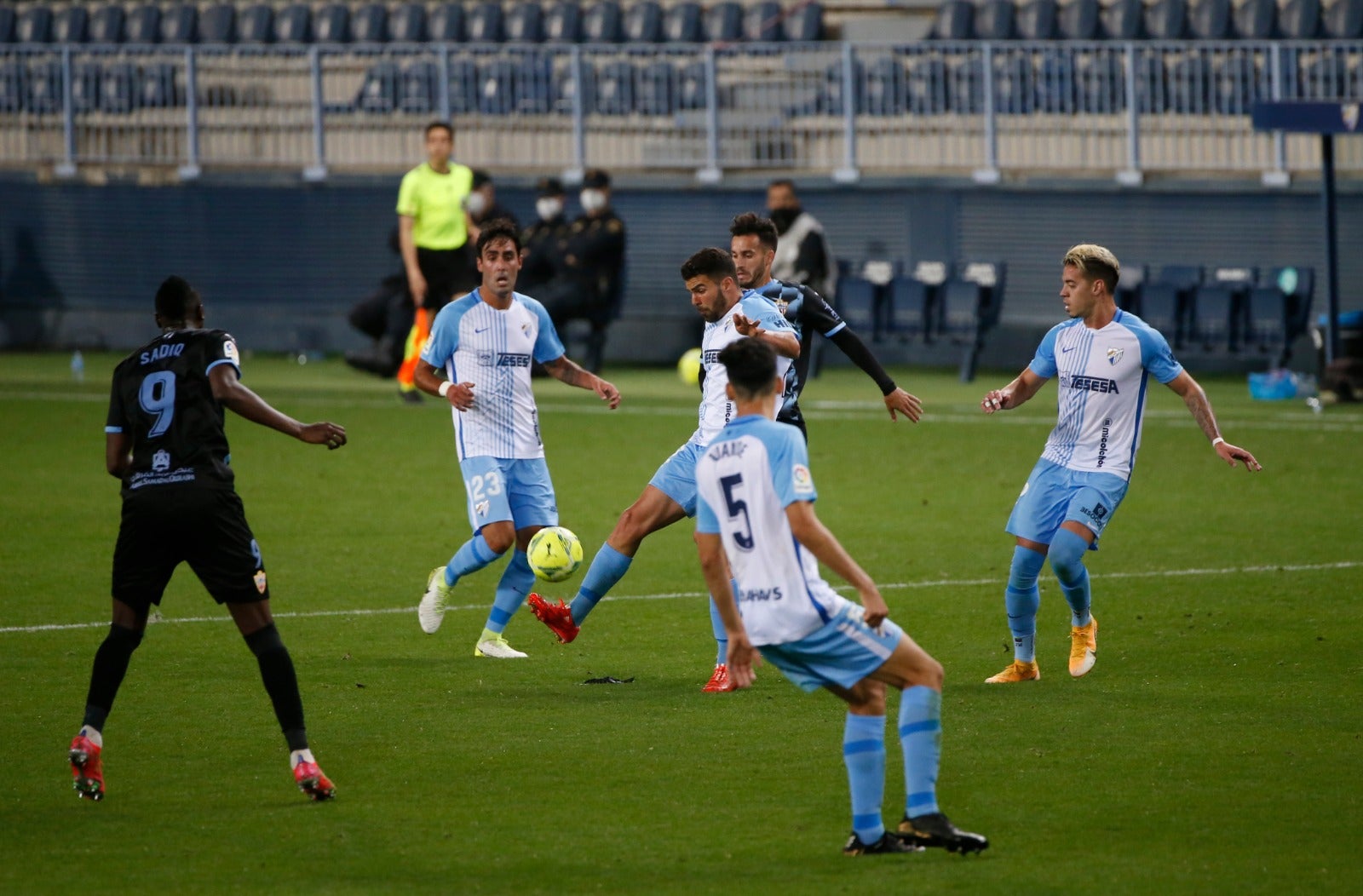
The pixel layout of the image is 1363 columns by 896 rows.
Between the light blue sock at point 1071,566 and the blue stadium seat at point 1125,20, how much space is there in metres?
17.6

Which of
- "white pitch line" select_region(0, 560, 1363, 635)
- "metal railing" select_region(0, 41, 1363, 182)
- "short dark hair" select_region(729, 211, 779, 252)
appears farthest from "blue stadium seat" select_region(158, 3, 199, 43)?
"short dark hair" select_region(729, 211, 779, 252)

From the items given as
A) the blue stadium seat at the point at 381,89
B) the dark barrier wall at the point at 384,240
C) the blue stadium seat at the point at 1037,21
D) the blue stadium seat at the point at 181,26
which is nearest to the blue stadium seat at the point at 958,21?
the blue stadium seat at the point at 1037,21

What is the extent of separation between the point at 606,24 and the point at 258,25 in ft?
19.4

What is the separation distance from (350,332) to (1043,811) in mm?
21033

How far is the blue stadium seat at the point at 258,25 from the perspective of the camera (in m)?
30.6

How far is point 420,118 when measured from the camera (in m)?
26.4

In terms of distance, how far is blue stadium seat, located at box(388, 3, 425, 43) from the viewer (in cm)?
2962

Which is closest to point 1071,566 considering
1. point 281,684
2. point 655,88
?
point 281,684

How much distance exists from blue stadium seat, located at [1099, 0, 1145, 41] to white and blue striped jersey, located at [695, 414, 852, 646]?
20255 millimetres

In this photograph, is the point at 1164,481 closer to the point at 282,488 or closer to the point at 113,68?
the point at 282,488

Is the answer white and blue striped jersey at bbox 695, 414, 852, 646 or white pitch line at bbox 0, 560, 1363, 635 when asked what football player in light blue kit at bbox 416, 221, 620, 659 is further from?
white and blue striped jersey at bbox 695, 414, 852, 646

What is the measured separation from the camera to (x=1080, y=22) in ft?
83.2

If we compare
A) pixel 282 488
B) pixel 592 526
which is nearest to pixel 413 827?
pixel 592 526

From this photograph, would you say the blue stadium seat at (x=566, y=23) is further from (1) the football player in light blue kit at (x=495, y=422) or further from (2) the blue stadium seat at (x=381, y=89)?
(1) the football player in light blue kit at (x=495, y=422)
